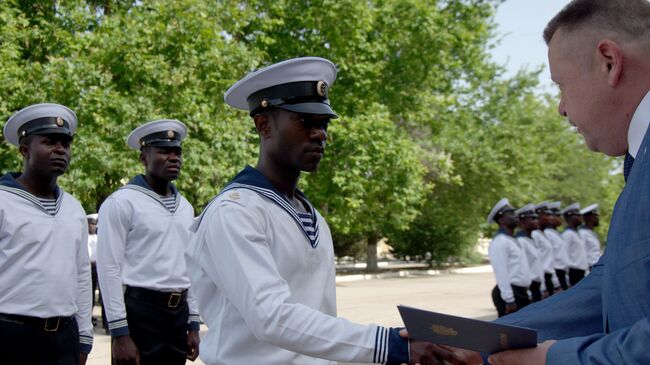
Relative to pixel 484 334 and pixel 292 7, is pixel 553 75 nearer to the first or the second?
pixel 484 334

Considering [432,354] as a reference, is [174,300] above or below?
below

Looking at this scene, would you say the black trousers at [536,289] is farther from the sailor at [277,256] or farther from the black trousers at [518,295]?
the sailor at [277,256]

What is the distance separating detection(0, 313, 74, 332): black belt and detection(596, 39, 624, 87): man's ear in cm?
388

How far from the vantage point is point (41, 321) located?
4.79 metres

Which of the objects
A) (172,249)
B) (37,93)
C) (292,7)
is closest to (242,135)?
(37,93)

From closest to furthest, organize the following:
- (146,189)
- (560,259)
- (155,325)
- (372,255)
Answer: (155,325), (146,189), (560,259), (372,255)

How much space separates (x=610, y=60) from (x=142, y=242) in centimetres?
439

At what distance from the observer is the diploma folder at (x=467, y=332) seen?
214cm

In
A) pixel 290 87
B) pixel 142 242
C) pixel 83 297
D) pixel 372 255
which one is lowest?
pixel 372 255

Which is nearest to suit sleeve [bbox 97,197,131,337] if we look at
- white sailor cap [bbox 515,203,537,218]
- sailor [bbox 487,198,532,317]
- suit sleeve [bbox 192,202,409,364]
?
suit sleeve [bbox 192,202,409,364]

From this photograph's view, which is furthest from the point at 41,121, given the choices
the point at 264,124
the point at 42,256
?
the point at 264,124

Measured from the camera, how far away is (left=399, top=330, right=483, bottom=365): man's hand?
2.62 m

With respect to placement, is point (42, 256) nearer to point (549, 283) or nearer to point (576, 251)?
point (549, 283)

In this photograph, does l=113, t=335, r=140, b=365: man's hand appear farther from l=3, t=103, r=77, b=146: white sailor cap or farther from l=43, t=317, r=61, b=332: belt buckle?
l=3, t=103, r=77, b=146: white sailor cap
